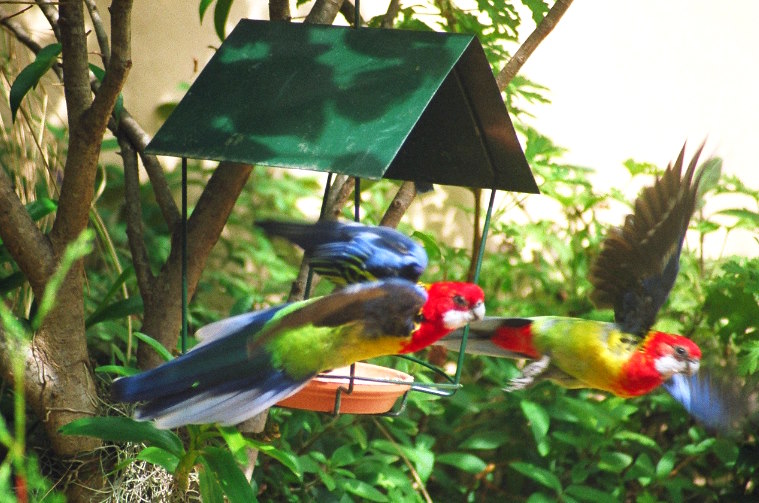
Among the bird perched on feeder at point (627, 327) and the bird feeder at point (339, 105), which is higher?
the bird feeder at point (339, 105)

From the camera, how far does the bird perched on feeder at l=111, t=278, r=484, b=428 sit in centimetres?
89

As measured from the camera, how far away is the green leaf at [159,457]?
1.23m

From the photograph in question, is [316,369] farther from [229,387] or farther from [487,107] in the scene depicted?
[487,107]

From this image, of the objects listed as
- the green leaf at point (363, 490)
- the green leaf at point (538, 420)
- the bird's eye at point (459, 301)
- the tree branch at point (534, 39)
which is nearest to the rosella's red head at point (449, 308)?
the bird's eye at point (459, 301)

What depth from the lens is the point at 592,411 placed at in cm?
218

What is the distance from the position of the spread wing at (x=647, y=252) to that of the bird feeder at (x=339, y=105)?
16 cm

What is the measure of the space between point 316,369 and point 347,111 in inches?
12.9

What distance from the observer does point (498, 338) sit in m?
1.25

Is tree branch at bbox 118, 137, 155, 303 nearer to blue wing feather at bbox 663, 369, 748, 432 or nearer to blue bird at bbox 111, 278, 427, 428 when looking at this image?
blue bird at bbox 111, 278, 427, 428

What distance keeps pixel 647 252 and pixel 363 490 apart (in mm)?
1056

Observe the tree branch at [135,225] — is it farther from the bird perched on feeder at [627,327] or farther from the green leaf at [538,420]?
the green leaf at [538,420]

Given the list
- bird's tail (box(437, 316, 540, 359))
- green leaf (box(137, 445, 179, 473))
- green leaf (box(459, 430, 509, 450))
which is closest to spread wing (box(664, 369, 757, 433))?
bird's tail (box(437, 316, 540, 359))

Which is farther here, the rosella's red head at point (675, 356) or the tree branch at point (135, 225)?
the tree branch at point (135, 225)

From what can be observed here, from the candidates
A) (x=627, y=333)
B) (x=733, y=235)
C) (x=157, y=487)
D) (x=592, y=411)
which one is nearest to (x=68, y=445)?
(x=157, y=487)
